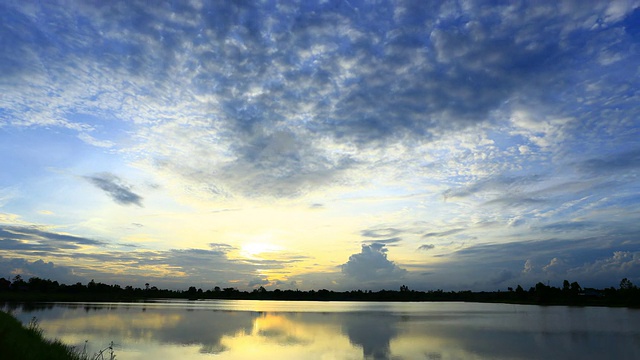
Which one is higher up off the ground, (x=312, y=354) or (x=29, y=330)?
(x=29, y=330)

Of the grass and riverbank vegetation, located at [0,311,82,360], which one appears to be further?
riverbank vegetation, located at [0,311,82,360]

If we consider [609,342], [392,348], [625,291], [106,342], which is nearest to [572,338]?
[609,342]

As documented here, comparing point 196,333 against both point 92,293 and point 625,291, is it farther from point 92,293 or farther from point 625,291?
point 92,293

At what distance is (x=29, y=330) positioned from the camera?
2966 centimetres

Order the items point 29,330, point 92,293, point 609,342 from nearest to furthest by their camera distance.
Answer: point 29,330, point 609,342, point 92,293

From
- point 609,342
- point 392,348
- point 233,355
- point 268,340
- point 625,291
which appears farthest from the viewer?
point 625,291

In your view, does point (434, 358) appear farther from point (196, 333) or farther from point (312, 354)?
point (196, 333)

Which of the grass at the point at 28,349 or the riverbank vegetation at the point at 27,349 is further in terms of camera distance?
the riverbank vegetation at the point at 27,349

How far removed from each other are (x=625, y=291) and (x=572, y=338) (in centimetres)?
11737

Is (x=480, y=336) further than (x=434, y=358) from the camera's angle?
Yes

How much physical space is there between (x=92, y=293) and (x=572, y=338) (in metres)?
197

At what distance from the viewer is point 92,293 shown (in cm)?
18600

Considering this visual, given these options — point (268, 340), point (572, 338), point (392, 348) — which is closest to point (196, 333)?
point (268, 340)

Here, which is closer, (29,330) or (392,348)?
(29,330)
